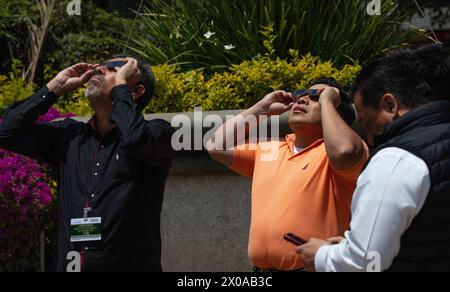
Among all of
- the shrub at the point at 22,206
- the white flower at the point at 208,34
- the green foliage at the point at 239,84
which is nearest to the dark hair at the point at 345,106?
the green foliage at the point at 239,84

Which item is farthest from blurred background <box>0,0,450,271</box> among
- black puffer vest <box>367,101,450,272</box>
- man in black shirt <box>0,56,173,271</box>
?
black puffer vest <box>367,101,450,272</box>

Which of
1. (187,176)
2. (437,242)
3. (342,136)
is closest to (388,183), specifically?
(437,242)

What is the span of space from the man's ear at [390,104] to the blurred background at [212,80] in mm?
2265

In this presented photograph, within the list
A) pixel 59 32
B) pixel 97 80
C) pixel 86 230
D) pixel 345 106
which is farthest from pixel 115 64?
pixel 59 32

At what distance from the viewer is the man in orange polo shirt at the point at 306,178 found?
360 centimetres

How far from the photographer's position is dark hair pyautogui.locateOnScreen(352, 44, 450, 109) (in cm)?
300

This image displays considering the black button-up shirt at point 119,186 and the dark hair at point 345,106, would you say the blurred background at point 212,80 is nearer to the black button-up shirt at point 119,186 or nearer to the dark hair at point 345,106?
the black button-up shirt at point 119,186

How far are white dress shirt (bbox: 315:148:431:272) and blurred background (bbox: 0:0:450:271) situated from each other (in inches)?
95.9

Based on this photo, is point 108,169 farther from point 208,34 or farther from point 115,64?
point 208,34

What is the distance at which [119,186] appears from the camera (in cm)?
393

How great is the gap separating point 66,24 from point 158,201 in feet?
21.9

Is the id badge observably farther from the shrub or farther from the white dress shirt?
the shrub

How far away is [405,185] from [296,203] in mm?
1023
